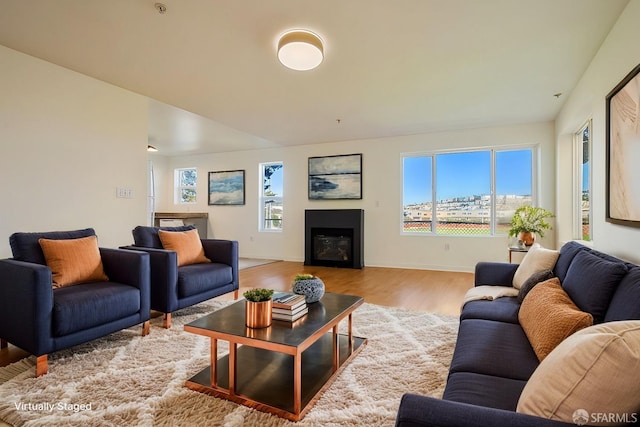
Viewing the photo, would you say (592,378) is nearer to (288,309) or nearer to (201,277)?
(288,309)

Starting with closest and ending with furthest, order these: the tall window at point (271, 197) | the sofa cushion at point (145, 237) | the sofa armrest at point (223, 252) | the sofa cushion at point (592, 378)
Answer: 1. the sofa cushion at point (592, 378)
2. the sofa cushion at point (145, 237)
3. the sofa armrest at point (223, 252)
4. the tall window at point (271, 197)

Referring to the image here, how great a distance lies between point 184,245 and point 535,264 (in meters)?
3.05

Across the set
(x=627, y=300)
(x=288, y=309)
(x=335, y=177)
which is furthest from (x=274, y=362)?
(x=335, y=177)

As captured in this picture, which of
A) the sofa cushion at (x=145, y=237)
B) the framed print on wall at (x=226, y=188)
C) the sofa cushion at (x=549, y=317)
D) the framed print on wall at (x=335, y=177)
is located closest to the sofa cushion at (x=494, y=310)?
the sofa cushion at (x=549, y=317)

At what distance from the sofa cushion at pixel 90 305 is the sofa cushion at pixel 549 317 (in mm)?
2541

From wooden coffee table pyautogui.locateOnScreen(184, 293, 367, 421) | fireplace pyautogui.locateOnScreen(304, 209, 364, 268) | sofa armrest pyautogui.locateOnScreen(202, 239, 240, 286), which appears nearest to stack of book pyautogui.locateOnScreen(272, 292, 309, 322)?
wooden coffee table pyautogui.locateOnScreen(184, 293, 367, 421)

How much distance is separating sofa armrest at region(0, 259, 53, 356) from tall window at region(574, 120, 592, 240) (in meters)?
4.76

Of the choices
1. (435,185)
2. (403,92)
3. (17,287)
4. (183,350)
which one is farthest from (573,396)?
(435,185)

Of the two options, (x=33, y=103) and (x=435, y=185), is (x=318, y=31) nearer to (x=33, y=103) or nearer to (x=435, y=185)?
(x=33, y=103)

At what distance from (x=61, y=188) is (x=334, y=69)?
2955mm

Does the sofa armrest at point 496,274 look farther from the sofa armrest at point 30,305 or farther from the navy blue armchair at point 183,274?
the sofa armrest at point 30,305

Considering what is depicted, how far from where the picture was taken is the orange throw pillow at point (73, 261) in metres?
2.33

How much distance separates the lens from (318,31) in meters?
2.51

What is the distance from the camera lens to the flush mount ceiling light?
2523 millimetres
